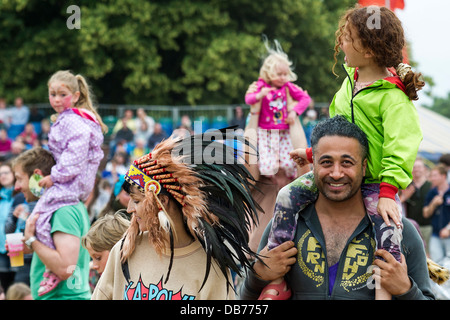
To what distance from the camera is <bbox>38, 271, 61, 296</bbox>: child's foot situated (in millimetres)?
4984

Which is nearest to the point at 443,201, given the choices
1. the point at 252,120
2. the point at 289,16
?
the point at 252,120

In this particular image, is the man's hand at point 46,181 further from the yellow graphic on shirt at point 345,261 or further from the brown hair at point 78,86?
the yellow graphic on shirt at point 345,261

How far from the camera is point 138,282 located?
11.1 feet

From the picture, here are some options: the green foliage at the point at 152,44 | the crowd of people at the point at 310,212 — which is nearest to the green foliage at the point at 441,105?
the green foliage at the point at 152,44

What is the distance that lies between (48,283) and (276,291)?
2372 mm

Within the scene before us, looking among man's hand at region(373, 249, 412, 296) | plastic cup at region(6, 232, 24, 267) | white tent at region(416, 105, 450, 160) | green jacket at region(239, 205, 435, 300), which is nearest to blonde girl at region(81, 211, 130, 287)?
plastic cup at region(6, 232, 24, 267)

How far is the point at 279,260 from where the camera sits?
3.24 meters

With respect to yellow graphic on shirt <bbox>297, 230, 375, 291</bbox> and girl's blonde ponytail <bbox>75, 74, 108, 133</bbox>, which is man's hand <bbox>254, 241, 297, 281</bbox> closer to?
yellow graphic on shirt <bbox>297, 230, 375, 291</bbox>

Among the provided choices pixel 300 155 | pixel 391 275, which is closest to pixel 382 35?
pixel 300 155

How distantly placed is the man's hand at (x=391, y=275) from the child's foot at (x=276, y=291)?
48 cm

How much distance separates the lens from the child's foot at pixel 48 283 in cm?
498

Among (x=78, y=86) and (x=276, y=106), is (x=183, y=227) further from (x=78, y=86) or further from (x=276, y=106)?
(x=78, y=86)
